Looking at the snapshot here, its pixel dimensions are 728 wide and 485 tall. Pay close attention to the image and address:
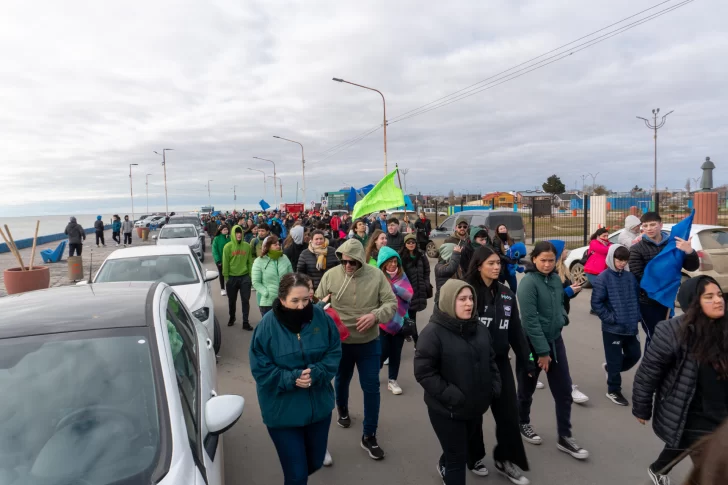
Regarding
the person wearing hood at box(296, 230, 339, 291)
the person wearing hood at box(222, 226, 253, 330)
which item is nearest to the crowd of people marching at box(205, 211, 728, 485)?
the person wearing hood at box(296, 230, 339, 291)

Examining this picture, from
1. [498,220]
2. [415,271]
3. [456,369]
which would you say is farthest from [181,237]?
[456,369]

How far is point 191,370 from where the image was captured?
3.01 meters

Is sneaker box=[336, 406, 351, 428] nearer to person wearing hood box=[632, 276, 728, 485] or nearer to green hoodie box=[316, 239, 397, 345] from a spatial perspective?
green hoodie box=[316, 239, 397, 345]

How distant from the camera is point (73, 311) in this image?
2.84m

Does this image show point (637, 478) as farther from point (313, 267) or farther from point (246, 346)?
point (246, 346)

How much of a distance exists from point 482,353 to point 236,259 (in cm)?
623

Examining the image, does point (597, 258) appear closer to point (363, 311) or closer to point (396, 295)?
point (396, 295)

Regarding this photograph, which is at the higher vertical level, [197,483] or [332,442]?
[197,483]

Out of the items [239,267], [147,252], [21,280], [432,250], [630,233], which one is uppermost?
[630,233]

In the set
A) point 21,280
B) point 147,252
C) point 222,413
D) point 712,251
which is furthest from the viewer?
point 21,280

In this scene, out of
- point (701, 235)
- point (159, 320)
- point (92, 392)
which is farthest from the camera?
point (701, 235)

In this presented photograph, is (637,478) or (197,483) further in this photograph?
(637,478)

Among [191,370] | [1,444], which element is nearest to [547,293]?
[191,370]

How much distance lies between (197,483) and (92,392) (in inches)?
29.4
